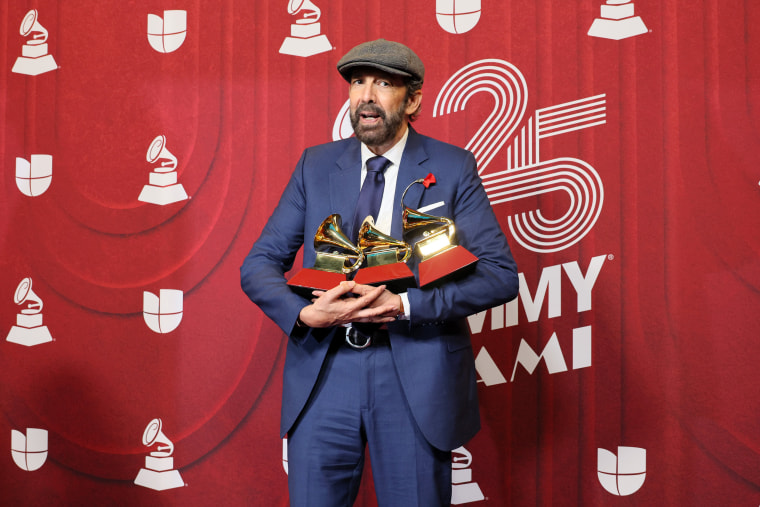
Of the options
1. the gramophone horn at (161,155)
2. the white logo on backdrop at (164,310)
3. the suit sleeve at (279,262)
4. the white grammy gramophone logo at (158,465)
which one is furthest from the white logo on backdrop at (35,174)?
the suit sleeve at (279,262)

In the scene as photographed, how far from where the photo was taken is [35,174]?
3.10 m

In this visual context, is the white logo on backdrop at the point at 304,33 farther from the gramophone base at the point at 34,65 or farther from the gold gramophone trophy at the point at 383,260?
the gold gramophone trophy at the point at 383,260

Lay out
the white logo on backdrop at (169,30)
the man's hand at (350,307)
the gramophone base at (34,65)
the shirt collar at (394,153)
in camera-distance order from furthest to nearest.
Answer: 1. the gramophone base at (34,65)
2. the white logo on backdrop at (169,30)
3. the shirt collar at (394,153)
4. the man's hand at (350,307)

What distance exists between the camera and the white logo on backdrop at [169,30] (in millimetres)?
3002

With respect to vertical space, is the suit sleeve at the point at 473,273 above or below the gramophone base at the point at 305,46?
below

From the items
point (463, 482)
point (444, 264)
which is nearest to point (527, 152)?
point (444, 264)

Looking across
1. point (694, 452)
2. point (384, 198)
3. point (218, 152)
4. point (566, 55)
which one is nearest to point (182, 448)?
point (218, 152)

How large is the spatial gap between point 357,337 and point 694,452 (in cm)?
162

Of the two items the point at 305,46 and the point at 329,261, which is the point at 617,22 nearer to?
the point at 305,46

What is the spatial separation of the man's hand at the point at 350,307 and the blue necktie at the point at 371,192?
0.26 meters

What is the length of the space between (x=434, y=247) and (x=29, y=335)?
230 centimetres

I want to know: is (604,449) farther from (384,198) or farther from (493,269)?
(384,198)

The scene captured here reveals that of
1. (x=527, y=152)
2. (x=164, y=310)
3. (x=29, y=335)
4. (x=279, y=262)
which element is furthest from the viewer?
(x=29, y=335)

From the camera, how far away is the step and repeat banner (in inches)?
102
